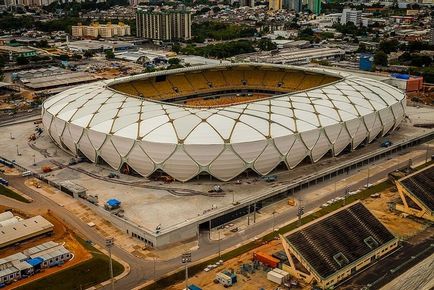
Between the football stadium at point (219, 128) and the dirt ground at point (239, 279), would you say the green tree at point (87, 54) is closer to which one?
the football stadium at point (219, 128)

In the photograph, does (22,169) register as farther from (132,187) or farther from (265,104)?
(265,104)

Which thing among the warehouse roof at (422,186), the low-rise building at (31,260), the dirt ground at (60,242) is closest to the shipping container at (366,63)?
the warehouse roof at (422,186)

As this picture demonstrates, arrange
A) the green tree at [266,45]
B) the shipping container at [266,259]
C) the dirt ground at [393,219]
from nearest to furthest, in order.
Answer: the shipping container at [266,259] → the dirt ground at [393,219] → the green tree at [266,45]

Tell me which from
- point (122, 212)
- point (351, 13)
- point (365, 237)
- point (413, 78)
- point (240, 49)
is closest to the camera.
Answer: point (365, 237)

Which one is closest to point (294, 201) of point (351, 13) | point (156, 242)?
point (156, 242)

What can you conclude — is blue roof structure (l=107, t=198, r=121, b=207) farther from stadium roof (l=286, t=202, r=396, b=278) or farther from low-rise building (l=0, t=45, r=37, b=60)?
low-rise building (l=0, t=45, r=37, b=60)

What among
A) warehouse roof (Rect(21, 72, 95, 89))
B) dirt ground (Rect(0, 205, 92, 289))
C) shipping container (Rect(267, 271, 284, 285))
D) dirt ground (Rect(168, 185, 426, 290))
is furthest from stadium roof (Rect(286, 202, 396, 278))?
warehouse roof (Rect(21, 72, 95, 89))
